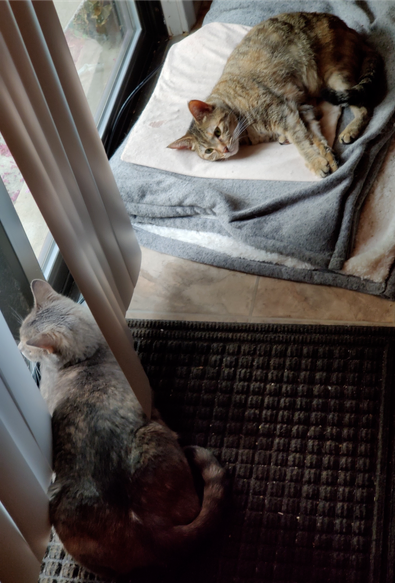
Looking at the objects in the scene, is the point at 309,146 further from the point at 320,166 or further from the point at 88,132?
the point at 88,132

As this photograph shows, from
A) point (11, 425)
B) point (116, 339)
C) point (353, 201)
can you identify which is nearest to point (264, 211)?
point (353, 201)

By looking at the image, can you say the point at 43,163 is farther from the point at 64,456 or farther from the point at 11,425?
the point at 64,456

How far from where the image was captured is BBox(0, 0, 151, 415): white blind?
0.97 meters

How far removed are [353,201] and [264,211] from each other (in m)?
0.29

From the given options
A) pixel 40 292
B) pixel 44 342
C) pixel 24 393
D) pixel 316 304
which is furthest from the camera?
pixel 316 304

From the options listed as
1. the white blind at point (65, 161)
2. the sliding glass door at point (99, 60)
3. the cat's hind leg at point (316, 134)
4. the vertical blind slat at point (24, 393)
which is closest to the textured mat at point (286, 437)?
the white blind at point (65, 161)

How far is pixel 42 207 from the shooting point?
1.08 meters

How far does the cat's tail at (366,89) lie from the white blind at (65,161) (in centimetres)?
97

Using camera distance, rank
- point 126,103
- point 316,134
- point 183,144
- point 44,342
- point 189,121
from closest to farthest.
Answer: point 44,342, point 316,134, point 183,144, point 189,121, point 126,103

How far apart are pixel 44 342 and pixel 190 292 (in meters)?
0.60

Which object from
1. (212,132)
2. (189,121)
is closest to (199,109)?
(212,132)

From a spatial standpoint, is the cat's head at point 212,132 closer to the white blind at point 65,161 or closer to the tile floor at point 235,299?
the tile floor at point 235,299

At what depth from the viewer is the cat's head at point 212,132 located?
197 cm

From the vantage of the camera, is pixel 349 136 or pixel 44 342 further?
pixel 349 136
